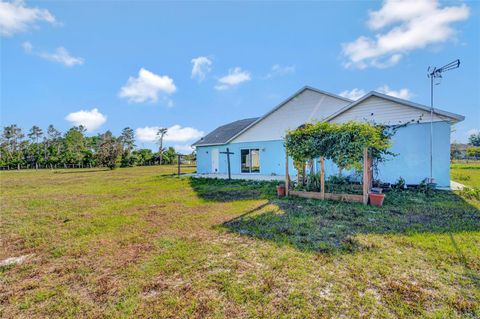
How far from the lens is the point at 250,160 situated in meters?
15.6

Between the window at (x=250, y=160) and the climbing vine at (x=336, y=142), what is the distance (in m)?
7.67

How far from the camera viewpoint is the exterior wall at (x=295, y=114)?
12859 millimetres

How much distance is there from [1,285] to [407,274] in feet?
17.2

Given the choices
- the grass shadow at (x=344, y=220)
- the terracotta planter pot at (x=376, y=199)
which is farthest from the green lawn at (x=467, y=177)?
the terracotta planter pot at (x=376, y=199)

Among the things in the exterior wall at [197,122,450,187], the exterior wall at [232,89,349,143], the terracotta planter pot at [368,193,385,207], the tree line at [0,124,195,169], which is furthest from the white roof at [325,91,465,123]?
the tree line at [0,124,195,169]

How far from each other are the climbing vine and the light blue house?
3.13m

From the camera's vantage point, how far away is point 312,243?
145 inches

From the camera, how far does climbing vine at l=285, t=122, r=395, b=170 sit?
20.8ft

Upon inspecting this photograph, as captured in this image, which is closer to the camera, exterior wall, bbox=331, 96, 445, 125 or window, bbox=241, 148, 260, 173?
exterior wall, bbox=331, 96, 445, 125

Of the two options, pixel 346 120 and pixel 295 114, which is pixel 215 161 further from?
pixel 346 120

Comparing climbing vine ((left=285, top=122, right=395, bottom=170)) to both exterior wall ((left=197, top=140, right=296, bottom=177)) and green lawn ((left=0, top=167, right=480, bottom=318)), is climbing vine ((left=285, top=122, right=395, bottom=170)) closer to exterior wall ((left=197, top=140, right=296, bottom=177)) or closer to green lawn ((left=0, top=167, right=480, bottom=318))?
green lawn ((left=0, top=167, right=480, bottom=318))

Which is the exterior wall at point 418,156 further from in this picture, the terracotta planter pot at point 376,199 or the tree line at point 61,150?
the tree line at point 61,150

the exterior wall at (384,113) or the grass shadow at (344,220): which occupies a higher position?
the exterior wall at (384,113)

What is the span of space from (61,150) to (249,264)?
191 ft
